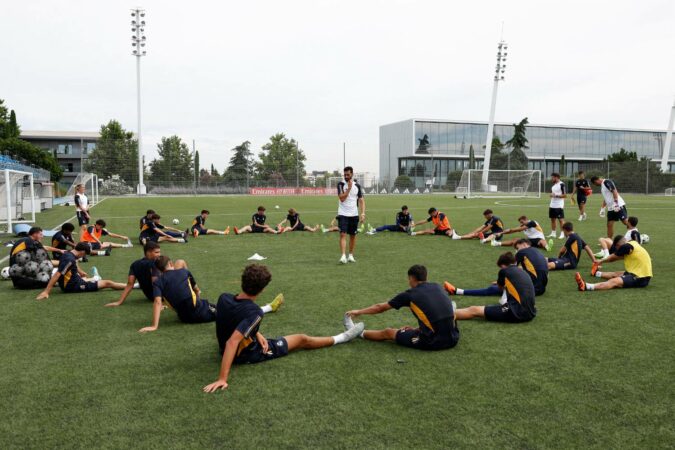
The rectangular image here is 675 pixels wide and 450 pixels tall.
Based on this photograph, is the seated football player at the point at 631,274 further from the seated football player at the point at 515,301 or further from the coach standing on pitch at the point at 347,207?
the coach standing on pitch at the point at 347,207

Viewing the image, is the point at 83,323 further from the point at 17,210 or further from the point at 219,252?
the point at 17,210

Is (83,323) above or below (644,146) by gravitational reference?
below

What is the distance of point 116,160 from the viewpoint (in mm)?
56844

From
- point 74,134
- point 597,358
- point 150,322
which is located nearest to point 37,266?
point 150,322

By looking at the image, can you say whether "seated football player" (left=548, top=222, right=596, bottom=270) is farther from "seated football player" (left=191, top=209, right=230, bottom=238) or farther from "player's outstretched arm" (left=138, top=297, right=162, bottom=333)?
"seated football player" (left=191, top=209, right=230, bottom=238)

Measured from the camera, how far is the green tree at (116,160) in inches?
2231

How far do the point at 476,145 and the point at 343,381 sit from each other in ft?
283

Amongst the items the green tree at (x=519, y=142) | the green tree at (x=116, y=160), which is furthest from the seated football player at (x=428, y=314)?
the green tree at (x=519, y=142)

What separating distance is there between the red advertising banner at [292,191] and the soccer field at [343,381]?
2249 inches

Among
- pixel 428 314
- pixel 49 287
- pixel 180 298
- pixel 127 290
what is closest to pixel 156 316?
pixel 180 298

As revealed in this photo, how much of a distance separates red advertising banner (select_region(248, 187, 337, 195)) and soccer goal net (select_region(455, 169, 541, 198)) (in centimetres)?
1998

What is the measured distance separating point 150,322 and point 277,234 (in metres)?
11.2

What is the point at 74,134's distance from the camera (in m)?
89.0

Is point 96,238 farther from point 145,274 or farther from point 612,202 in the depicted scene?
point 612,202
